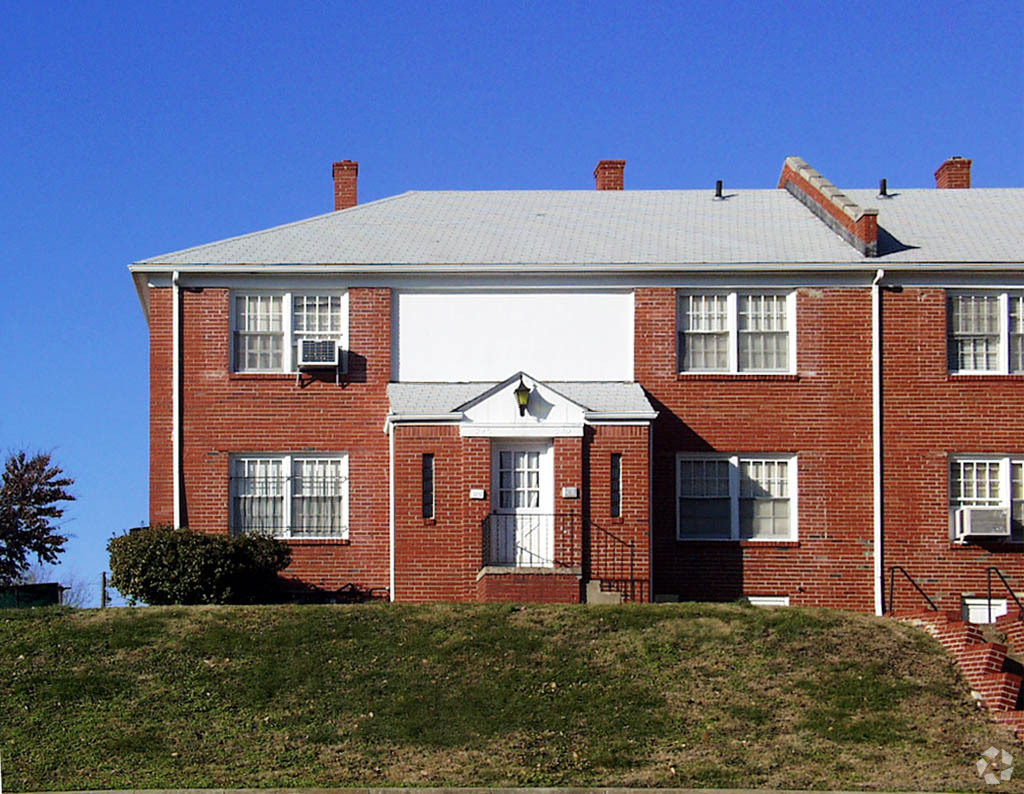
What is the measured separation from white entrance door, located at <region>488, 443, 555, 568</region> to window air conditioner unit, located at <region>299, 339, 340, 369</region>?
3235 mm

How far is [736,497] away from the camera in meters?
27.5

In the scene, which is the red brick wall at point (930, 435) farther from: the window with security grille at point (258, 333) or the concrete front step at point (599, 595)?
the window with security grille at point (258, 333)

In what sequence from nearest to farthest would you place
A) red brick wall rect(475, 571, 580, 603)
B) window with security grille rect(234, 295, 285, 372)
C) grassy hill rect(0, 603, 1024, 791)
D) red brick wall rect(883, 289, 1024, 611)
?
grassy hill rect(0, 603, 1024, 791)
red brick wall rect(475, 571, 580, 603)
red brick wall rect(883, 289, 1024, 611)
window with security grille rect(234, 295, 285, 372)

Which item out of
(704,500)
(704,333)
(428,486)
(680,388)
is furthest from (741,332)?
(428,486)

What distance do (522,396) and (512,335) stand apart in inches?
93.8

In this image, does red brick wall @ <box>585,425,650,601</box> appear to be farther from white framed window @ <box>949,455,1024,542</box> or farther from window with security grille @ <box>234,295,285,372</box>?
window with security grille @ <box>234,295,285,372</box>

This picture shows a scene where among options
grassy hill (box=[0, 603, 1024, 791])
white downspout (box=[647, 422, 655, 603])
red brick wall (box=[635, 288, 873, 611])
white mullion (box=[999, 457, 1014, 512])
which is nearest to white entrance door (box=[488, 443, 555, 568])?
white downspout (box=[647, 422, 655, 603])

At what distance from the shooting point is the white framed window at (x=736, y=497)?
2745cm

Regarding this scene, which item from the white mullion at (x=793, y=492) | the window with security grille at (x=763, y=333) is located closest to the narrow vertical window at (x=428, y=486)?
the window with security grille at (x=763, y=333)

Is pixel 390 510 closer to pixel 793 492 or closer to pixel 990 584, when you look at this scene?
pixel 793 492

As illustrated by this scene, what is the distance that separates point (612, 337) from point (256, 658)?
9.52m

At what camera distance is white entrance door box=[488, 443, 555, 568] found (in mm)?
26000

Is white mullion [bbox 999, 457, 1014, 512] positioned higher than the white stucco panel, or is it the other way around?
the white stucco panel

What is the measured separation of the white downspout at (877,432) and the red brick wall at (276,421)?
8119mm
